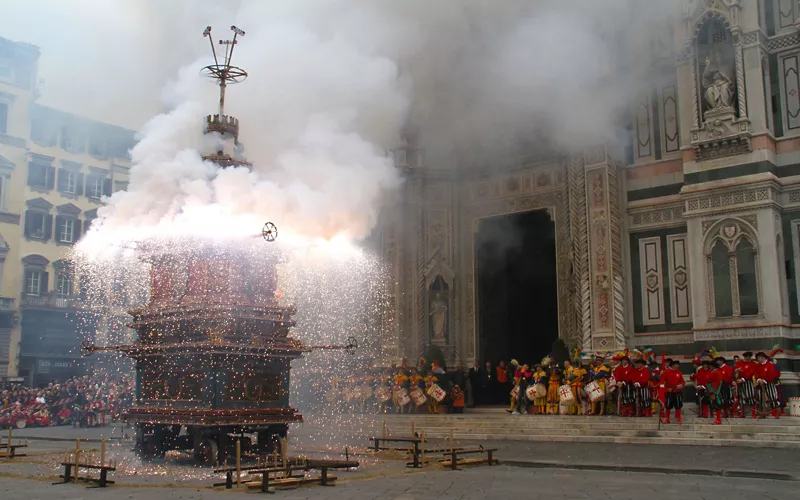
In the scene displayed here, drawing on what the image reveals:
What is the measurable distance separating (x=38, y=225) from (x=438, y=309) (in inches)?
899

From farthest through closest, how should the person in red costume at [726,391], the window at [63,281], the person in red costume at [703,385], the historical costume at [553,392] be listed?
1. the window at [63,281]
2. the historical costume at [553,392]
3. the person in red costume at [703,385]
4. the person in red costume at [726,391]

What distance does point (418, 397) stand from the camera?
20250 mm

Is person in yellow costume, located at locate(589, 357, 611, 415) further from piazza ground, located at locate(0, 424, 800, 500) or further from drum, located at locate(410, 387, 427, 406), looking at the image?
drum, located at locate(410, 387, 427, 406)

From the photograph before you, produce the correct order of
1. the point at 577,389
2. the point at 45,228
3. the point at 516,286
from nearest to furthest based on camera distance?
the point at 577,389
the point at 516,286
the point at 45,228

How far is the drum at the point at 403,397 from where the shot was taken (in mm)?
20359

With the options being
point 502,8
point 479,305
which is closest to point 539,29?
point 502,8

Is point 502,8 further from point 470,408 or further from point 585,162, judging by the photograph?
point 470,408

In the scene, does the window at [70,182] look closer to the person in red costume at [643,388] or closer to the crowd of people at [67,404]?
the crowd of people at [67,404]

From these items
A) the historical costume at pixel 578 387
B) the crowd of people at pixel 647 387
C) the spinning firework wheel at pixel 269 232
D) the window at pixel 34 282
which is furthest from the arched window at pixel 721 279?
the window at pixel 34 282

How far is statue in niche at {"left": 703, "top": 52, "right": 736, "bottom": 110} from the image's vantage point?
19188mm

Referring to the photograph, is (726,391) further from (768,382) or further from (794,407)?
(794,407)

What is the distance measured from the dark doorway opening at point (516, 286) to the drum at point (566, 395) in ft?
16.9

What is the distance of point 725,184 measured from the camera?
61.4 feet

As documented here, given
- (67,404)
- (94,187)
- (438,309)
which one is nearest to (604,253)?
(438,309)
